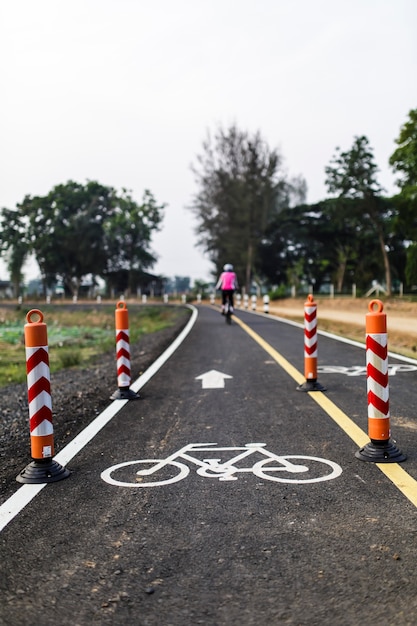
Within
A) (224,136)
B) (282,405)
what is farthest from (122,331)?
(224,136)

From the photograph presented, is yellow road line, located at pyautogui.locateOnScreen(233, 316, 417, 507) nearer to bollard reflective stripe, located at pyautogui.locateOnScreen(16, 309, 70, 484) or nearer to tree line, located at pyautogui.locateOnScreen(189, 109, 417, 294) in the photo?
bollard reflective stripe, located at pyautogui.locateOnScreen(16, 309, 70, 484)

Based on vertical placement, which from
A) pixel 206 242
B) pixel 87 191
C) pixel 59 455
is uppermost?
pixel 87 191

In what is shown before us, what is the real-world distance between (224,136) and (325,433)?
52955mm

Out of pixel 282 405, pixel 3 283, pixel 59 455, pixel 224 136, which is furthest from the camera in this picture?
pixel 3 283

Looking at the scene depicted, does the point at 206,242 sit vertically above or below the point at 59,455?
above

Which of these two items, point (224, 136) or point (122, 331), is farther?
point (224, 136)

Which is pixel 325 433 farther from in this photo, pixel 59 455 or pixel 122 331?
pixel 122 331

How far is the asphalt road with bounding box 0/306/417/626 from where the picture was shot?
2.83 meters

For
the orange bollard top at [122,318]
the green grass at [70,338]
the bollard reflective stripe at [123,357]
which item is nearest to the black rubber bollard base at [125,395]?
the bollard reflective stripe at [123,357]

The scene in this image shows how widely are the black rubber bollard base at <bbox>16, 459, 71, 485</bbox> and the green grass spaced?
1.16m

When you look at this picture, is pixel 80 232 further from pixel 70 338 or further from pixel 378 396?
pixel 378 396

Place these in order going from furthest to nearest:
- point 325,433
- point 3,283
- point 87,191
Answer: point 3,283
point 87,191
point 325,433

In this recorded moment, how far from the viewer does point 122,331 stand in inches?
326

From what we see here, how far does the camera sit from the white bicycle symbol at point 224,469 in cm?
464
